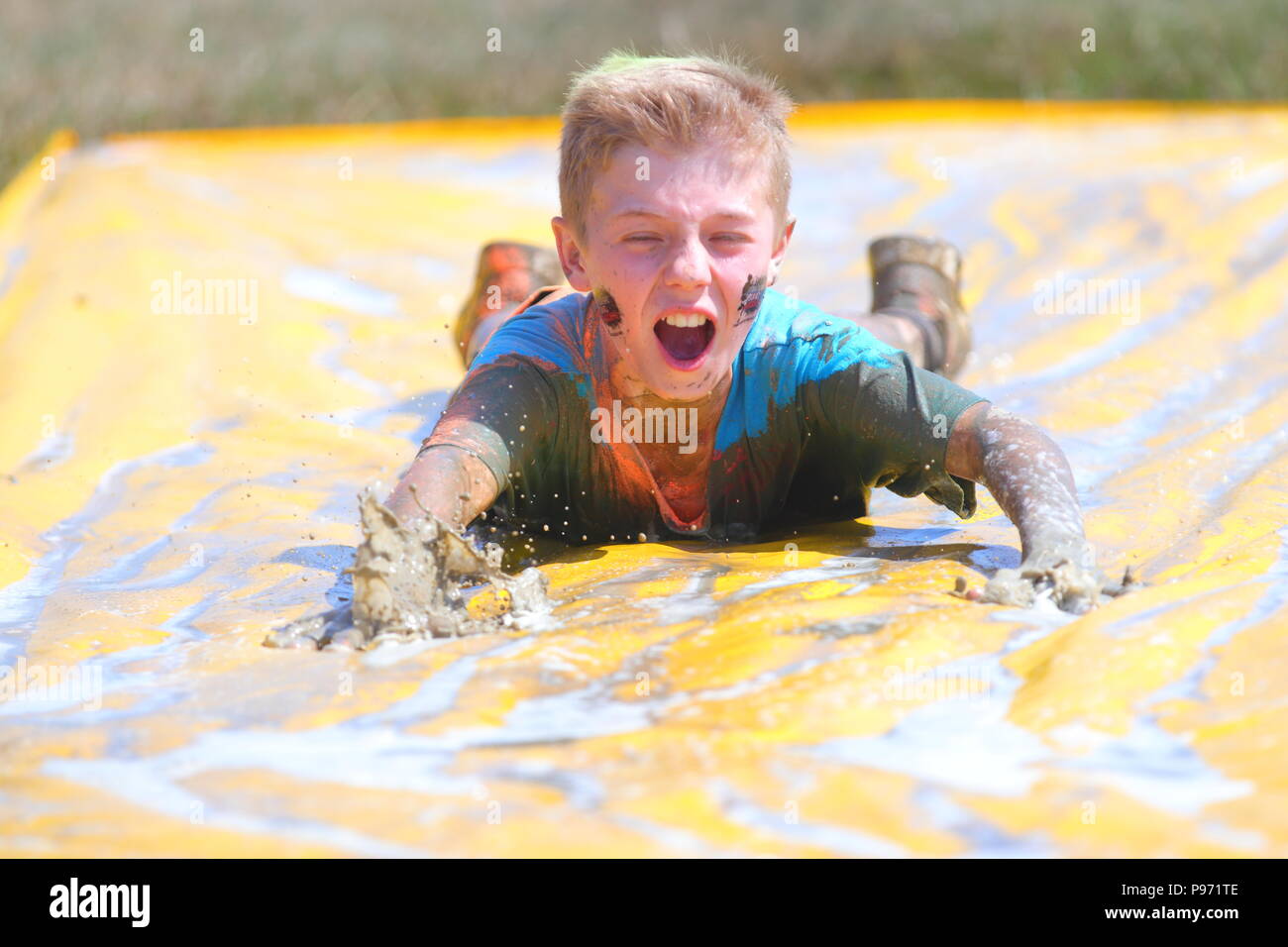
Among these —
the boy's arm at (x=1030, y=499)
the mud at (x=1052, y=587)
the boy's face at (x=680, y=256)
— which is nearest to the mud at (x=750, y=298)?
the boy's face at (x=680, y=256)

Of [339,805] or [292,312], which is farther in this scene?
[292,312]

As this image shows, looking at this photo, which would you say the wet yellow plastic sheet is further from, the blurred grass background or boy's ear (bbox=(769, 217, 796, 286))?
the blurred grass background

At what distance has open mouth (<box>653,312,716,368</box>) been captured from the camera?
97.7 inches

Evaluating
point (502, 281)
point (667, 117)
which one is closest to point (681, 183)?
point (667, 117)

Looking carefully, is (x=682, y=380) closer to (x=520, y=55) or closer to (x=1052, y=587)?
(x=1052, y=587)

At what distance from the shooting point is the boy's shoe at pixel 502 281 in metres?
3.60

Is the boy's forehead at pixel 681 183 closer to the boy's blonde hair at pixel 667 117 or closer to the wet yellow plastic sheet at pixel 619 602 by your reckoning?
the boy's blonde hair at pixel 667 117

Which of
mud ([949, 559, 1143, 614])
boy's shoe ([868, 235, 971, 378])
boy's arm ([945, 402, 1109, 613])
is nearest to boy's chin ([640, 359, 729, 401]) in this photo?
boy's arm ([945, 402, 1109, 613])

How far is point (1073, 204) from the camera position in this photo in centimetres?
542

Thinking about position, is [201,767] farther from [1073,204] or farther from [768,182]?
[1073,204]

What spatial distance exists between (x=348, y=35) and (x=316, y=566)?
6866 mm

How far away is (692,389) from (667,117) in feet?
1.45

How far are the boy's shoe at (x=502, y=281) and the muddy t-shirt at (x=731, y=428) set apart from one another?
33.9 inches
